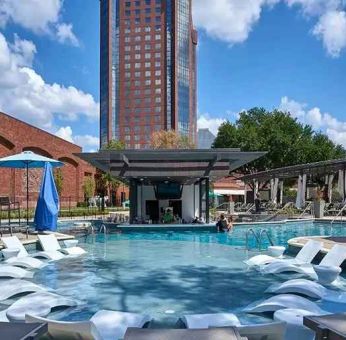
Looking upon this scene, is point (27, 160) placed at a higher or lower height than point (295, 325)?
higher

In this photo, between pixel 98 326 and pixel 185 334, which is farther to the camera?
pixel 98 326

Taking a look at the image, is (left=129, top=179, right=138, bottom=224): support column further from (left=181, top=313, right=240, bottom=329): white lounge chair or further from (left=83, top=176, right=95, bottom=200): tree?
(left=83, top=176, right=95, bottom=200): tree

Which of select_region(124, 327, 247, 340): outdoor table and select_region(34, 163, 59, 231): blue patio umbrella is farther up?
select_region(34, 163, 59, 231): blue patio umbrella

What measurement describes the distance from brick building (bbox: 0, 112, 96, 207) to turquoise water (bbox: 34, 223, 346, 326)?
16.8m

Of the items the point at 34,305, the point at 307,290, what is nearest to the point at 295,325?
the point at 307,290

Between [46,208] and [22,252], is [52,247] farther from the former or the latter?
[46,208]

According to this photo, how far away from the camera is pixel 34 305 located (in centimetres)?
695

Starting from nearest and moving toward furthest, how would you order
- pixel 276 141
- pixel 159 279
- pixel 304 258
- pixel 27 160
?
pixel 159 279 → pixel 304 258 → pixel 27 160 → pixel 276 141

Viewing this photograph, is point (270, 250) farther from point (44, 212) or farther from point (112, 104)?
point (112, 104)

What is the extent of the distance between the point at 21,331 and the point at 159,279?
699cm

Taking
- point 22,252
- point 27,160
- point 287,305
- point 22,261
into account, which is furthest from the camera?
point 27,160

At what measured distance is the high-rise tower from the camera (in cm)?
11338

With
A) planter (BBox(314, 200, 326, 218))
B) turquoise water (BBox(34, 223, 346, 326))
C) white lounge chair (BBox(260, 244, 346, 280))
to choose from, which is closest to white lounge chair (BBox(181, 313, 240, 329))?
turquoise water (BBox(34, 223, 346, 326))

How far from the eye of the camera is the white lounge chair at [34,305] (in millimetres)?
6258
